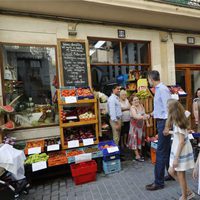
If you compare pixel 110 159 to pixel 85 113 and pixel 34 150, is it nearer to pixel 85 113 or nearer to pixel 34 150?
pixel 85 113

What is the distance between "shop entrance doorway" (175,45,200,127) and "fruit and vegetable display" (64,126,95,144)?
353 cm

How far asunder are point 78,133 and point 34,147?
98cm

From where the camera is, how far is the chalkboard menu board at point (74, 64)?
15.1 ft

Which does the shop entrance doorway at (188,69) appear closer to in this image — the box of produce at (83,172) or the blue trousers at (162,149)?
the blue trousers at (162,149)

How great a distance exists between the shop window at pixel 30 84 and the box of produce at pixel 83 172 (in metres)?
1.38

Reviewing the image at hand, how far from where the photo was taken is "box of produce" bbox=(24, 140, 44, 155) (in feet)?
12.2

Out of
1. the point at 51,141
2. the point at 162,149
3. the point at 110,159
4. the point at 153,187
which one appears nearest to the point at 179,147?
the point at 162,149

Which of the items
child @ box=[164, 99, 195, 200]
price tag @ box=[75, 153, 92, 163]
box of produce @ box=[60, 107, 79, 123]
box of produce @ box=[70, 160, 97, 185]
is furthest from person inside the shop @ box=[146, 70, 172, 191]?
box of produce @ box=[60, 107, 79, 123]

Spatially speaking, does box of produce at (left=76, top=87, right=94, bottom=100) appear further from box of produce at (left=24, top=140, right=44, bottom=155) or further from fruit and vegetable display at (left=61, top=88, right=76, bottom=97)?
box of produce at (left=24, top=140, right=44, bottom=155)

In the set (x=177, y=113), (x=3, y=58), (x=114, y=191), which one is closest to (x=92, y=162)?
(x=114, y=191)

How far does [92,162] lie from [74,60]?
95.9 inches

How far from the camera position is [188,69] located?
6.36 meters

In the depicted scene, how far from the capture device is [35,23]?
4.38 m

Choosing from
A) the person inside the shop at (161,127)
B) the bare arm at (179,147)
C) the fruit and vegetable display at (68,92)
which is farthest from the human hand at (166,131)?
the fruit and vegetable display at (68,92)
